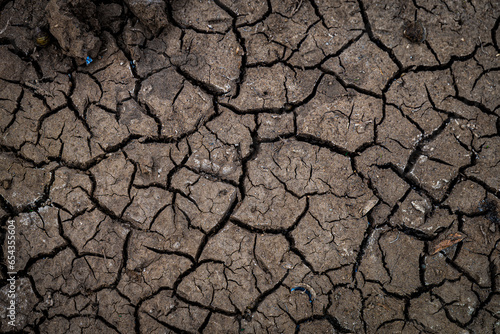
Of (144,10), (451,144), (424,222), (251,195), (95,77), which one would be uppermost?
(451,144)

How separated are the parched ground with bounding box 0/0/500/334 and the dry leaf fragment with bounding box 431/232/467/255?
0.05 feet

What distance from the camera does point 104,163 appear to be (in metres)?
2.49

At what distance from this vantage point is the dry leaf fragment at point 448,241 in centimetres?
233

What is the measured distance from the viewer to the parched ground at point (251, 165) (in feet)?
7.53

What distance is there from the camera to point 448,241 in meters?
2.34

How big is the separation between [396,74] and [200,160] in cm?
173

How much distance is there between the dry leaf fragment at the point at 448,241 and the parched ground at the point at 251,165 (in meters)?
0.02

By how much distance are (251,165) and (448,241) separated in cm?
156

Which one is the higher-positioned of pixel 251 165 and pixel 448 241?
pixel 448 241

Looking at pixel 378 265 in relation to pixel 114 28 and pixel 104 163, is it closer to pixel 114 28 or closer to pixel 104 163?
pixel 104 163

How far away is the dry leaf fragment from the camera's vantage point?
233cm

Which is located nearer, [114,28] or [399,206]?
[399,206]

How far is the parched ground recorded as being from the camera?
229 centimetres

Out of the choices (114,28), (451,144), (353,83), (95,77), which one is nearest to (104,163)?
(95,77)
